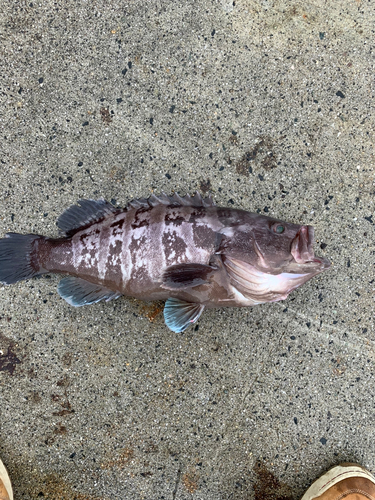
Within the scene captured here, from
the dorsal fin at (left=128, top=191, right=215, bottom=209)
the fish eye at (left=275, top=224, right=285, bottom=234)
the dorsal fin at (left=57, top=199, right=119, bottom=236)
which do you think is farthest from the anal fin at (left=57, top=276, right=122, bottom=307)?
the fish eye at (left=275, top=224, right=285, bottom=234)

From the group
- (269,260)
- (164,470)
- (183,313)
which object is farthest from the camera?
(164,470)

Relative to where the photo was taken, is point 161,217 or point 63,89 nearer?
point 161,217

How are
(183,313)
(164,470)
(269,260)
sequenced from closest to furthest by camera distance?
(269,260) → (183,313) → (164,470)

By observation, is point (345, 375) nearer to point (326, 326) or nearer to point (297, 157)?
point (326, 326)

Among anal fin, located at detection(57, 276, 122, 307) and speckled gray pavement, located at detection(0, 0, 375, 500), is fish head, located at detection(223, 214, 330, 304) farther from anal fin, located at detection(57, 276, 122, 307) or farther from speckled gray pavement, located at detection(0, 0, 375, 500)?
anal fin, located at detection(57, 276, 122, 307)

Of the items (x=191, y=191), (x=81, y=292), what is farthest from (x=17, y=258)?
(x=191, y=191)

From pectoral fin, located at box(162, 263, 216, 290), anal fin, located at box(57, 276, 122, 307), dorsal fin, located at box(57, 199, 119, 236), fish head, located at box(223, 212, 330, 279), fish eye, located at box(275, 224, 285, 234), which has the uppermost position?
fish eye, located at box(275, 224, 285, 234)

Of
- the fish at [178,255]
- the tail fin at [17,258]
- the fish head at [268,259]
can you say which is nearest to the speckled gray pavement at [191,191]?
the tail fin at [17,258]

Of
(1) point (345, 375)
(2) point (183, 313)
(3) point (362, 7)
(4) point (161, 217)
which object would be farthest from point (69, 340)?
(3) point (362, 7)
